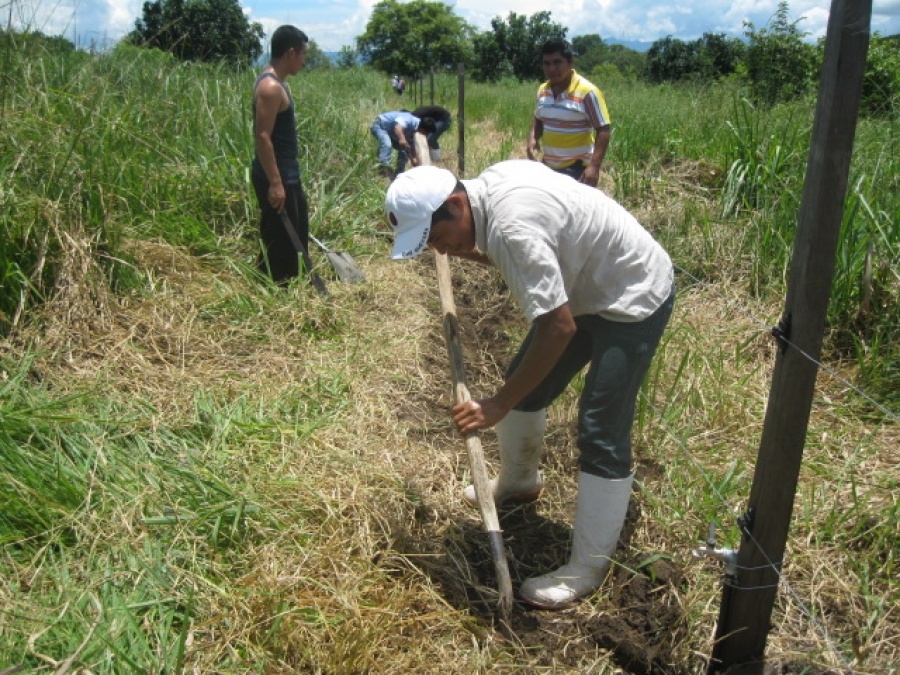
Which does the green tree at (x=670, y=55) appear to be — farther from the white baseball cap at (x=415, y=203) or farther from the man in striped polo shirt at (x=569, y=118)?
the white baseball cap at (x=415, y=203)

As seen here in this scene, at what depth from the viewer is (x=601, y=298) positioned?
1912 mm

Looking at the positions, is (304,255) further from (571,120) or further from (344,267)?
(571,120)

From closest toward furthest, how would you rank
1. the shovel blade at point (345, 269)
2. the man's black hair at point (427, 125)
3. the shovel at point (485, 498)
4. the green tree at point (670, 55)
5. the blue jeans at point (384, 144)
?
the shovel at point (485, 498) → the shovel blade at point (345, 269) → the blue jeans at point (384, 144) → the man's black hair at point (427, 125) → the green tree at point (670, 55)

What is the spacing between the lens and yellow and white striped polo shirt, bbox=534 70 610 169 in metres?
4.26

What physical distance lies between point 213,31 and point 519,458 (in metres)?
5.00

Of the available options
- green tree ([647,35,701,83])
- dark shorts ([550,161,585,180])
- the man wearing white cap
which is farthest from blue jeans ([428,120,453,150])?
green tree ([647,35,701,83])

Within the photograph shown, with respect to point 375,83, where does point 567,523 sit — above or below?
below

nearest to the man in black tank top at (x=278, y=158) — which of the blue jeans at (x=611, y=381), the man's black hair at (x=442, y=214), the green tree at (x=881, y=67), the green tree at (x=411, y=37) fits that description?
the man's black hair at (x=442, y=214)

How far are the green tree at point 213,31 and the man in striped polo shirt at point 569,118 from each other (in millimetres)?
2886

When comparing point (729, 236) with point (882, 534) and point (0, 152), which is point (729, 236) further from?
point (0, 152)

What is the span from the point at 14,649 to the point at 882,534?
2.56 m

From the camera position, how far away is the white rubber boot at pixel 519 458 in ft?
7.82

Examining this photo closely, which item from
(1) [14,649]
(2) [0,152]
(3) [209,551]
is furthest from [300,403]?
(2) [0,152]

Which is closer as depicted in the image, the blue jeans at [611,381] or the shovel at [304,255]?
the blue jeans at [611,381]
